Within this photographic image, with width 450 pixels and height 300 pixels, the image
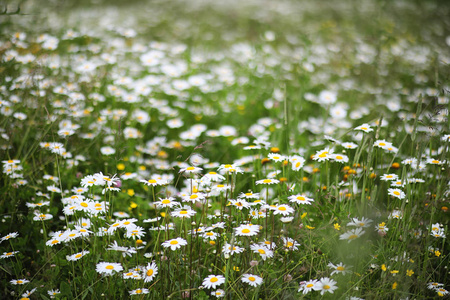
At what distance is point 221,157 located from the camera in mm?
Answer: 3020

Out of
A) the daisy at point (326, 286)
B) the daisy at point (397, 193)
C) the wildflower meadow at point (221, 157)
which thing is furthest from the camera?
the daisy at point (397, 193)

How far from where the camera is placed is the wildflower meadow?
4.71ft

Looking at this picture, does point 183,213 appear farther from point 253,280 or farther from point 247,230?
point 253,280

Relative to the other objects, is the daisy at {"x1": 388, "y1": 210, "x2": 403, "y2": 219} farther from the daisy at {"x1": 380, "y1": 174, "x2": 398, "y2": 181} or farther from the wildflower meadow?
the daisy at {"x1": 380, "y1": 174, "x2": 398, "y2": 181}

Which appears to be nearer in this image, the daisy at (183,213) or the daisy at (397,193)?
the daisy at (183,213)

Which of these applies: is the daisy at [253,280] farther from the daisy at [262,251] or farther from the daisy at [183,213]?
the daisy at [183,213]

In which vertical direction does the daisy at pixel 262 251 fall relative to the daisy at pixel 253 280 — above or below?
above

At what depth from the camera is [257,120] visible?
11.9 feet

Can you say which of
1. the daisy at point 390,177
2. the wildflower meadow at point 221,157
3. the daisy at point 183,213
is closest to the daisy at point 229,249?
the wildflower meadow at point 221,157

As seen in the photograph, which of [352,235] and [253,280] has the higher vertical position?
[352,235]

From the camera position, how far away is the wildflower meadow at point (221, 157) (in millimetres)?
1436

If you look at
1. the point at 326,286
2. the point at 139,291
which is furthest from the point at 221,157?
the point at 326,286

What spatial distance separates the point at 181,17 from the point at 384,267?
22.5 ft

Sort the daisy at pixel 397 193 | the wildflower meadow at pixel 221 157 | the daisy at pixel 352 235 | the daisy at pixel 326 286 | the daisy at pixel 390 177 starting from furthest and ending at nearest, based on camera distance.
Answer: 1. the daisy at pixel 390 177
2. the daisy at pixel 397 193
3. the wildflower meadow at pixel 221 157
4. the daisy at pixel 352 235
5. the daisy at pixel 326 286
